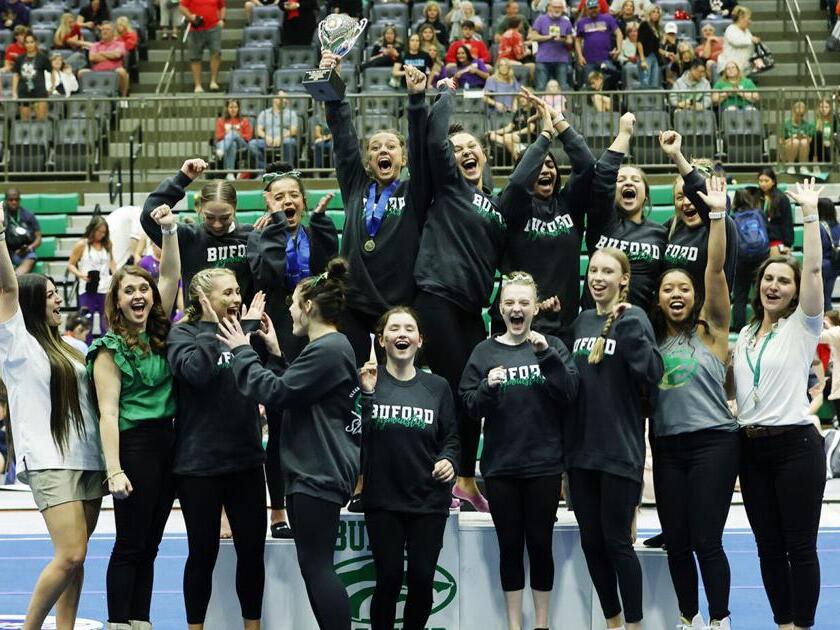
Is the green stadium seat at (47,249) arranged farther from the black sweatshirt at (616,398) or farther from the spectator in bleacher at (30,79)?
the black sweatshirt at (616,398)

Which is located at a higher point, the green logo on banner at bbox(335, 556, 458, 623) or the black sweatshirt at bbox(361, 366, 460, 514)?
the black sweatshirt at bbox(361, 366, 460, 514)

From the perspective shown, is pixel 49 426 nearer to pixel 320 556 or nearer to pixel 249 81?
pixel 320 556

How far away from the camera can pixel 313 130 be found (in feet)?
49.9

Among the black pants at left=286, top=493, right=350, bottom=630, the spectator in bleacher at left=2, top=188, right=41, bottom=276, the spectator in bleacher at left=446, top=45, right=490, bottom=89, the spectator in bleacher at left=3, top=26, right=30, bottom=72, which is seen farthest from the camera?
the spectator in bleacher at left=3, top=26, right=30, bottom=72

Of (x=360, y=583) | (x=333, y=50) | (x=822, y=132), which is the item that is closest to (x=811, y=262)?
(x=333, y=50)

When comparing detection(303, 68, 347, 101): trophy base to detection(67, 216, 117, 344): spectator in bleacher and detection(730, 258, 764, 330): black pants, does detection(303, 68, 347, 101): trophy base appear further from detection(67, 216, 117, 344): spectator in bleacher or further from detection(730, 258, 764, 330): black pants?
detection(67, 216, 117, 344): spectator in bleacher

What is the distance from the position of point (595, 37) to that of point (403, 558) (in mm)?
11054

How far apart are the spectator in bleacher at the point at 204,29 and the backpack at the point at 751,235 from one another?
740 centimetres

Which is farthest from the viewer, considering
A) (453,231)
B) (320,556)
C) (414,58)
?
(414,58)

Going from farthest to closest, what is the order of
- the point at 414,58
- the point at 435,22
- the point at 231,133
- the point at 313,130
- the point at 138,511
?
the point at 435,22
the point at 414,58
the point at 313,130
the point at 231,133
the point at 138,511

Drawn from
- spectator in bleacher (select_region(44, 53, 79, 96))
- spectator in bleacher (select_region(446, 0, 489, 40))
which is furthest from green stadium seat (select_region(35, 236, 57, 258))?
spectator in bleacher (select_region(446, 0, 489, 40))

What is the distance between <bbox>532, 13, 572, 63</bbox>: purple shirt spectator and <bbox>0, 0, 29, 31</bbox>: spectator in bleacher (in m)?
6.84

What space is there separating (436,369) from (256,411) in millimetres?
925

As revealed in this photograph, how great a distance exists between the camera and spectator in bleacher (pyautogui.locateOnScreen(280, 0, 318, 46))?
57.8ft
